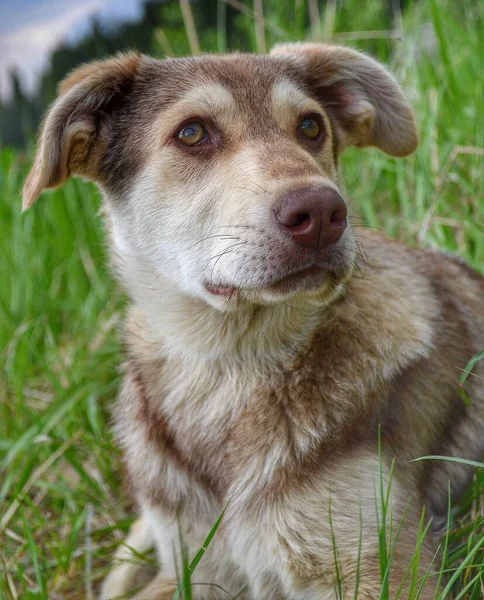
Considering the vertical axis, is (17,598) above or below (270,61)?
below

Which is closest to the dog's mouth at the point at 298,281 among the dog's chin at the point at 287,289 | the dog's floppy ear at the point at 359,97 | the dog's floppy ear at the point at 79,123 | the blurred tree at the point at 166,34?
the dog's chin at the point at 287,289

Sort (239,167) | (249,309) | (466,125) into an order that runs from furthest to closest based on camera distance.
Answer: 1. (466,125)
2. (249,309)
3. (239,167)

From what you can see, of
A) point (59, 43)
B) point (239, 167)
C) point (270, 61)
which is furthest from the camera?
point (59, 43)

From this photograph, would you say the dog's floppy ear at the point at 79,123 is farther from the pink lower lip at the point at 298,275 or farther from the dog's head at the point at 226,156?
the pink lower lip at the point at 298,275

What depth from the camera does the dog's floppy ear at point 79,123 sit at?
2.75m

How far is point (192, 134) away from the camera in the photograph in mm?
2777

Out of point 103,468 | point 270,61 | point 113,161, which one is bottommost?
point 103,468

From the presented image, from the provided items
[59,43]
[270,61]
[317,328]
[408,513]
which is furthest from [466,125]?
[59,43]

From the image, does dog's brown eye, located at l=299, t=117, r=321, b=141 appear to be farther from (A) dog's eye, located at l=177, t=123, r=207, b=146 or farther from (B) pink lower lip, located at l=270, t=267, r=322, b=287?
(B) pink lower lip, located at l=270, t=267, r=322, b=287

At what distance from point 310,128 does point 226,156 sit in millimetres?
375

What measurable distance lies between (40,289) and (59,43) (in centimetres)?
317

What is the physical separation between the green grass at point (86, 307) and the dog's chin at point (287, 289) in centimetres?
87

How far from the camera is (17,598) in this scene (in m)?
2.95

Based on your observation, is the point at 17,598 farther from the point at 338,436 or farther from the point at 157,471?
the point at 338,436
